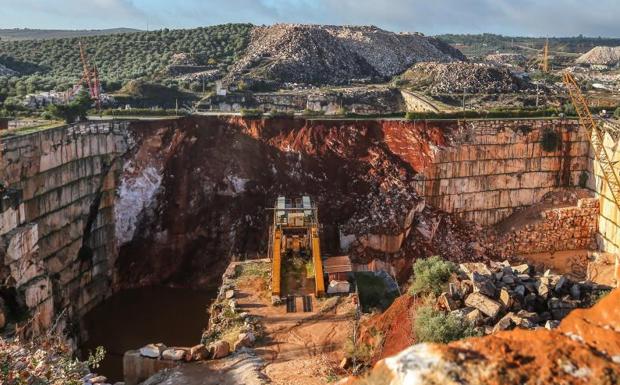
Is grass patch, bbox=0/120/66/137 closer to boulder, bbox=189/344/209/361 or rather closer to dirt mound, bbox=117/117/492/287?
dirt mound, bbox=117/117/492/287

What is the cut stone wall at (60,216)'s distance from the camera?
918 inches

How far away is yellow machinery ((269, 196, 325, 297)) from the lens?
2405cm

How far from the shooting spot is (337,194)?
1419 inches

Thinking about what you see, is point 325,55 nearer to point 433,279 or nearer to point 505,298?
point 433,279

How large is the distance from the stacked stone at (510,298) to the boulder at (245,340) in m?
6.01

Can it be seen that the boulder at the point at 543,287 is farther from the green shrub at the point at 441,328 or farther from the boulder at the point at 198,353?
the boulder at the point at 198,353

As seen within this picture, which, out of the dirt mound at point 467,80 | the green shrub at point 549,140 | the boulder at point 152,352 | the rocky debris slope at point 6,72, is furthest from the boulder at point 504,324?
the rocky debris slope at point 6,72

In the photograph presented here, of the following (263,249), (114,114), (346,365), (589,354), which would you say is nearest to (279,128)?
(263,249)

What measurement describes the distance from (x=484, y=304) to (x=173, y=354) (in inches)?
346

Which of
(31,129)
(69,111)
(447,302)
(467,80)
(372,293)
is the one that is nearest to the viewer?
(447,302)

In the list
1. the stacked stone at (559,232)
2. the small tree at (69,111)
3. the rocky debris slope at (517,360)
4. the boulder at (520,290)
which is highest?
the small tree at (69,111)

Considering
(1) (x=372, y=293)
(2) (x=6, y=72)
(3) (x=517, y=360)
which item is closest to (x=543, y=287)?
(1) (x=372, y=293)

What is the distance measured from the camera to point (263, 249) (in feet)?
114

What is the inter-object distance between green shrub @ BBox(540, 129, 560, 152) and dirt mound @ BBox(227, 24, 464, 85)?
2765 cm
